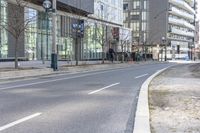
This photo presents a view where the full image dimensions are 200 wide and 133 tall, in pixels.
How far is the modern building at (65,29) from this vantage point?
48969mm

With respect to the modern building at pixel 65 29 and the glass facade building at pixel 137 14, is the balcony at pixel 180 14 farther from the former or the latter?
the modern building at pixel 65 29

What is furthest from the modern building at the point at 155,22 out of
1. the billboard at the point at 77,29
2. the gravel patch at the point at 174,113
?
the gravel patch at the point at 174,113

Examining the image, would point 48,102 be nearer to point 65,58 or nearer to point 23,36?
point 23,36

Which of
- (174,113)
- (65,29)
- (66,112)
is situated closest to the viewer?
(174,113)

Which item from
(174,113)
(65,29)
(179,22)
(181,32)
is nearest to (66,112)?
(174,113)

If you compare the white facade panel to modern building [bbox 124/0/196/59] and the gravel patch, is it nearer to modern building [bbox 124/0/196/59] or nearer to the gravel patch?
modern building [bbox 124/0/196/59]

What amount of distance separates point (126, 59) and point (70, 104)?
68.6 meters

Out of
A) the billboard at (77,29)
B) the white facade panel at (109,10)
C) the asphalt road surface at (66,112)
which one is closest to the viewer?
the asphalt road surface at (66,112)

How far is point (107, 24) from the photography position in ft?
291

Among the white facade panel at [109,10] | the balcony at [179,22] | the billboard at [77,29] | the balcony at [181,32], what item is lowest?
the billboard at [77,29]

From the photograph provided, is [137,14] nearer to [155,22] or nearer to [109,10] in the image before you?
[155,22]

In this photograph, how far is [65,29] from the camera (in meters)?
66.2

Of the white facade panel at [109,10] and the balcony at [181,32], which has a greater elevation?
the white facade panel at [109,10]

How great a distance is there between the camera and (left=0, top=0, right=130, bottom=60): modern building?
1928 inches
